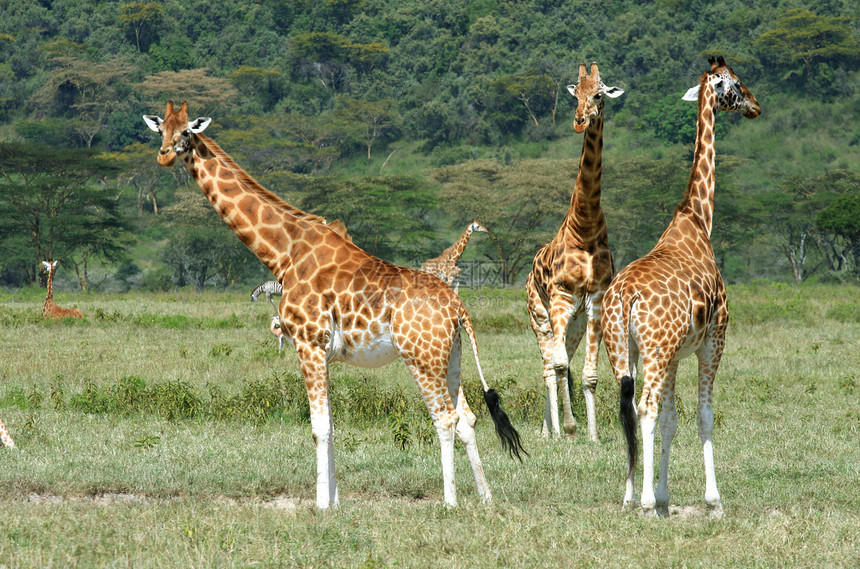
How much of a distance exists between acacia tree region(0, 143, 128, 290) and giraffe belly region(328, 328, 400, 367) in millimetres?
32524

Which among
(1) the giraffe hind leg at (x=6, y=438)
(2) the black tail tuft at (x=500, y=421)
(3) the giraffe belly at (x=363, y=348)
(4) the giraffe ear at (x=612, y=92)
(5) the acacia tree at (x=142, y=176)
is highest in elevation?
(5) the acacia tree at (x=142, y=176)

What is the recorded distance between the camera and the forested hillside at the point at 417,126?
4144 cm

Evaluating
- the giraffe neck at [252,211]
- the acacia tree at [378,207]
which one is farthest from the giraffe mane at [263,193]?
the acacia tree at [378,207]

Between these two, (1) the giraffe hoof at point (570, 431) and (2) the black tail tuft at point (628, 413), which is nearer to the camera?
(2) the black tail tuft at point (628, 413)

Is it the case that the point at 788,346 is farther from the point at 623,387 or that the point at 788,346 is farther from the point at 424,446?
the point at 623,387

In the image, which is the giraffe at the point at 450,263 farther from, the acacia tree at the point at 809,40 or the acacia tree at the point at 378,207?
the acacia tree at the point at 809,40

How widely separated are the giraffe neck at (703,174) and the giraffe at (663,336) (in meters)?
0.36

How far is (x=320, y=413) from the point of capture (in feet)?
20.9

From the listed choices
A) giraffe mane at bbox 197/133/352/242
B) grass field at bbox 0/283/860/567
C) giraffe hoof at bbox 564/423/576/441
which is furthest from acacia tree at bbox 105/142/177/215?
giraffe mane at bbox 197/133/352/242

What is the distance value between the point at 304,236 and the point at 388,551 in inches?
97.6

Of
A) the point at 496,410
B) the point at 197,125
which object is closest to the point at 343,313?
the point at 496,410

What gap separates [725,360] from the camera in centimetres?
1367

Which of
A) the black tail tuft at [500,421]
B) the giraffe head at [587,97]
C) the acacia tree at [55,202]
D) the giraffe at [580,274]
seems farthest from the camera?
the acacia tree at [55,202]

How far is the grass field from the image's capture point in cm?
527
